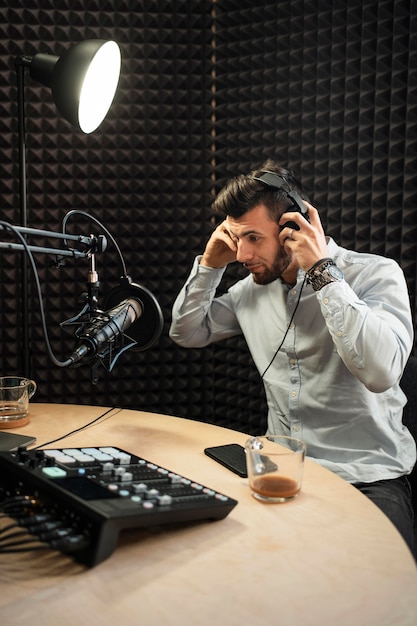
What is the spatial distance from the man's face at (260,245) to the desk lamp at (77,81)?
0.54 metres

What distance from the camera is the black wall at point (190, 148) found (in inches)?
87.2

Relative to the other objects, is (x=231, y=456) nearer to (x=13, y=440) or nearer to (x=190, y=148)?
(x=13, y=440)

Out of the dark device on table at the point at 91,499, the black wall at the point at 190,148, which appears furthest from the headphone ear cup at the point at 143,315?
the black wall at the point at 190,148

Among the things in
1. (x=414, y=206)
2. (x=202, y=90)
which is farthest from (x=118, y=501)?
(x=202, y=90)

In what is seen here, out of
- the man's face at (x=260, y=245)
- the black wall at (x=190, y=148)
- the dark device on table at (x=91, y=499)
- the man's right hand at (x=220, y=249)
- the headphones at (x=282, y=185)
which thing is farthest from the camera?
the black wall at (x=190, y=148)

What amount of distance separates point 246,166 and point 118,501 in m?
1.84

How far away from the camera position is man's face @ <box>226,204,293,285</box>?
181 cm

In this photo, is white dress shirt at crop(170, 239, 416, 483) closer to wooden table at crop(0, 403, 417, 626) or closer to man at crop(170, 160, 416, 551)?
man at crop(170, 160, 416, 551)

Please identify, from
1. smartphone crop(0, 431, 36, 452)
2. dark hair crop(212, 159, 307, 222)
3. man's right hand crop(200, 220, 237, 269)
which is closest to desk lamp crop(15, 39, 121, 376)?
smartphone crop(0, 431, 36, 452)

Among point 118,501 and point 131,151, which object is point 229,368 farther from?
point 118,501

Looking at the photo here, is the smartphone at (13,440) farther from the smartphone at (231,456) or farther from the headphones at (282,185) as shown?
the headphones at (282,185)

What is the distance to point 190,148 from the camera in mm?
2545

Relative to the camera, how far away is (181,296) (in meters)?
2.15

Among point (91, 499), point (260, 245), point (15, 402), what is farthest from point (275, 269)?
point (91, 499)
